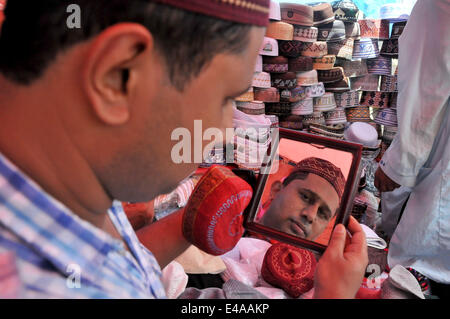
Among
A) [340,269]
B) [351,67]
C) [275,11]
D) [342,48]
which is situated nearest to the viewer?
[340,269]

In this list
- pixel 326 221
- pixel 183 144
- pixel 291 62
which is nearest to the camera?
pixel 183 144

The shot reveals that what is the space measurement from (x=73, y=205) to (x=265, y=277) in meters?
0.95

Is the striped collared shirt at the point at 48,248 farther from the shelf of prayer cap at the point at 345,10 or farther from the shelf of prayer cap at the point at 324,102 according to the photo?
the shelf of prayer cap at the point at 345,10

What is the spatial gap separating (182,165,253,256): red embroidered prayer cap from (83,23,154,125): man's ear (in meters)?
0.54

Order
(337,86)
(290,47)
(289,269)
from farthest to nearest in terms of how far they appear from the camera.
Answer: (337,86) → (290,47) → (289,269)

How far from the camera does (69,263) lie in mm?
412

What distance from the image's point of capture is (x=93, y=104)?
0.40m

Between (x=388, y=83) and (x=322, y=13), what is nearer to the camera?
(x=322, y=13)

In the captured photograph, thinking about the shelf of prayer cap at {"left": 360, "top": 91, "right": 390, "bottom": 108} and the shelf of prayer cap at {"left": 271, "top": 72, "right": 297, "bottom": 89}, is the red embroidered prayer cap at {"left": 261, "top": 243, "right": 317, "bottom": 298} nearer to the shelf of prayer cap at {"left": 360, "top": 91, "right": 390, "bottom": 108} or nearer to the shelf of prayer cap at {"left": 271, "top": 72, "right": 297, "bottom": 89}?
the shelf of prayer cap at {"left": 271, "top": 72, "right": 297, "bottom": 89}

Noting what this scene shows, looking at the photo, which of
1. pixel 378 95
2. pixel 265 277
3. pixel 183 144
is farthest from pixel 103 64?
pixel 378 95

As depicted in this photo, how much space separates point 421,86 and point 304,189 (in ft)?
3.30

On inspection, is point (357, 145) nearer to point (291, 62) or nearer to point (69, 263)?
point (69, 263)

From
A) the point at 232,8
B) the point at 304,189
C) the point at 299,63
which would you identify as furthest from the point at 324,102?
the point at 232,8

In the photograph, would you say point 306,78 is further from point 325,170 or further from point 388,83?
point 325,170
